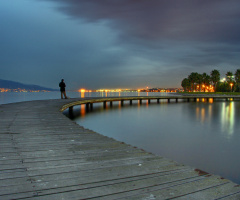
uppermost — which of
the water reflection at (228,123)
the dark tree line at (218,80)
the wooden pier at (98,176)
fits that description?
the dark tree line at (218,80)

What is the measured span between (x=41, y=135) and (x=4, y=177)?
2730mm

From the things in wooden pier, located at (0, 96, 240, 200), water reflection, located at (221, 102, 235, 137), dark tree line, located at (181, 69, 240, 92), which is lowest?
water reflection, located at (221, 102, 235, 137)

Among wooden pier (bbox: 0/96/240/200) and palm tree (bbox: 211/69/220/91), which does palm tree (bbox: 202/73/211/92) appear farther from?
wooden pier (bbox: 0/96/240/200)

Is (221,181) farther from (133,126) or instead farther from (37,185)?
(133,126)

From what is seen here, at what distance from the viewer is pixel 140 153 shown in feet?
12.5

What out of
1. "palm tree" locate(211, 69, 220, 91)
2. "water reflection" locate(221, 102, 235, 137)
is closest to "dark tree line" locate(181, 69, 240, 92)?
"palm tree" locate(211, 69, 220, 91)

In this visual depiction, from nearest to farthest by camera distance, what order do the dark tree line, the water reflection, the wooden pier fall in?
the wooden pier < the water reflection < the dark tree line

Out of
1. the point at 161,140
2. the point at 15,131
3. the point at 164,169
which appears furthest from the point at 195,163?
the point at 15,131

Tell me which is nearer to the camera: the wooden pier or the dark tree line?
the wooden pier

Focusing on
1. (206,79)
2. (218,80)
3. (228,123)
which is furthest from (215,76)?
(228,123)

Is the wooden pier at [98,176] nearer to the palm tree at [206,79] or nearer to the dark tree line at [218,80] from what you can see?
the dark tree line at [218,80]

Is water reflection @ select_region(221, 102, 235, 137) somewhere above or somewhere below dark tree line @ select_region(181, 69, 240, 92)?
below

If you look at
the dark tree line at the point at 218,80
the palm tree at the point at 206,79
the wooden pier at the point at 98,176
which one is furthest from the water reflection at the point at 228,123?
the palm tree at the point at 206,79

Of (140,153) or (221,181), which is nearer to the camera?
(221,181)
